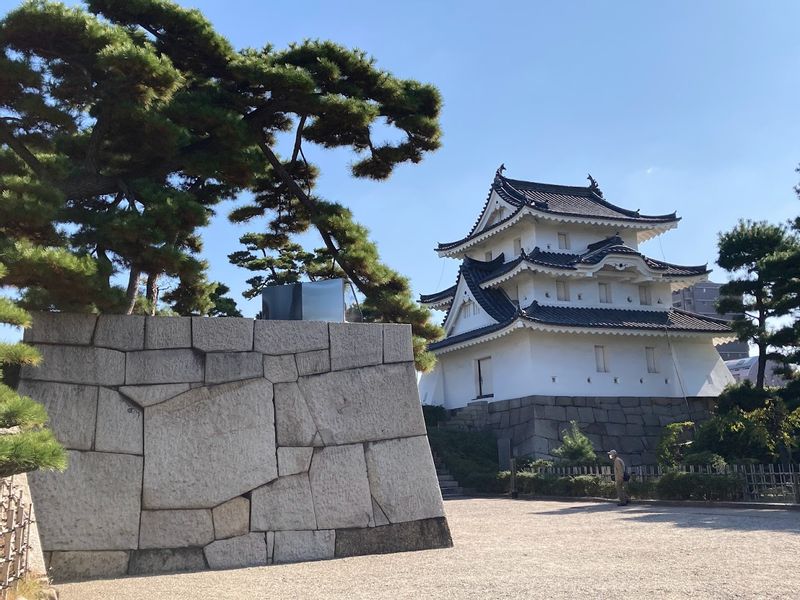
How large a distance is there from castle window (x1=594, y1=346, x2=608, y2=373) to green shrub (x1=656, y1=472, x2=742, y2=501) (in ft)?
30.6

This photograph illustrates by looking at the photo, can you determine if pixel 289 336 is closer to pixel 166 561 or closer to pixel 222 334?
pixel 222 334

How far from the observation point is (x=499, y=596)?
5445 millimetres

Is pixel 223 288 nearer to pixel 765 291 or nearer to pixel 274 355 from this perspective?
pixel 274 355

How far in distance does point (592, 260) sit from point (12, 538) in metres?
20.8

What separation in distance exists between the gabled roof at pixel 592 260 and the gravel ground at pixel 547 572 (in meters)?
13.9

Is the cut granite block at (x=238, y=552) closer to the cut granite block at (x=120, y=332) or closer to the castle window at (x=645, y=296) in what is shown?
the cut granite block at (x=120, y=332)

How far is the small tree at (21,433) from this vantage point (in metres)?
4.43

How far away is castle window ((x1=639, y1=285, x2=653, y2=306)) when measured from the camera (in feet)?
82.9

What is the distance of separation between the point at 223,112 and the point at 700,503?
440 inches

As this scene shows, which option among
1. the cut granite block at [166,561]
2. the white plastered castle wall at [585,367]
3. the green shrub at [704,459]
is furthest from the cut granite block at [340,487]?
the white plastered castle wall at [585,367]

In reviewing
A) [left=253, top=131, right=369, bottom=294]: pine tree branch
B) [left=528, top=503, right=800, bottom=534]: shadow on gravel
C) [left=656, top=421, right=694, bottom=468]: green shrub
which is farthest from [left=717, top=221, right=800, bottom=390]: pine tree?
[left=253, top=131, right=369, bottom=294]: pine tree branch

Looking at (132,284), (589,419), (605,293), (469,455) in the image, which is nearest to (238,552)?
(132,284)

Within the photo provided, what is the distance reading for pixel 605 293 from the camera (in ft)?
81.1

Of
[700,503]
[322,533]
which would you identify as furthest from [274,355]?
[700,503]
